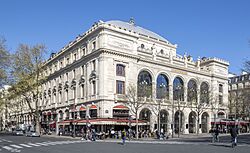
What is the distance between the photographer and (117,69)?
2534 inches

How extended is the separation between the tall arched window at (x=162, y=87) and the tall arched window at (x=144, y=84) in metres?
2.99

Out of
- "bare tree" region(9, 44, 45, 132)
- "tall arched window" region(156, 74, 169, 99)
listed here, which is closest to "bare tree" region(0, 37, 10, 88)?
"bare tree" region(9, 44, 45, 132)

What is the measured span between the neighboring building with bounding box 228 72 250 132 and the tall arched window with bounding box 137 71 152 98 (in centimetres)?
2267

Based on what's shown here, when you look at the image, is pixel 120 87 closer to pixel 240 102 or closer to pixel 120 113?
pixel 120 113

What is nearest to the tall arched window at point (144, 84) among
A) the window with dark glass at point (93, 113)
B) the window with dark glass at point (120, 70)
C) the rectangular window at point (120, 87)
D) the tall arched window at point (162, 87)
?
the tall arched window at point (162, 87)

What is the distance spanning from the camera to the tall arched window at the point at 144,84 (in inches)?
2456

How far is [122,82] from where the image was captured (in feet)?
212

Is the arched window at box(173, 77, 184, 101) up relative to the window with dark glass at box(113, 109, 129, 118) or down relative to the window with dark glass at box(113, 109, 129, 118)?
up

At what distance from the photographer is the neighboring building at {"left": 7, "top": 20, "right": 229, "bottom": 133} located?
6197 centimetres

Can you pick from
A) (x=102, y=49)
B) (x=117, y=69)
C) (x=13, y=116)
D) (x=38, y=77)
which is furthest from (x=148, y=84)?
(x=13, y=116)

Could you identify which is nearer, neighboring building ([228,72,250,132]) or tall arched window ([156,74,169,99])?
tall arched window ([156,74,169,99])

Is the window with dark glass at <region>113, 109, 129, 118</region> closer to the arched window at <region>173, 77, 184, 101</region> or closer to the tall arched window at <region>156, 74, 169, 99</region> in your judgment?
the tall arched window at <region>156, 74, 169, 99</region>

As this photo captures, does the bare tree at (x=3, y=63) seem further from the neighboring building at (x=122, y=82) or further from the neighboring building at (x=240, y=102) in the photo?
the neighboring building at (x=240, y=102)

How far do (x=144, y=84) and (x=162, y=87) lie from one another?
9039mm
